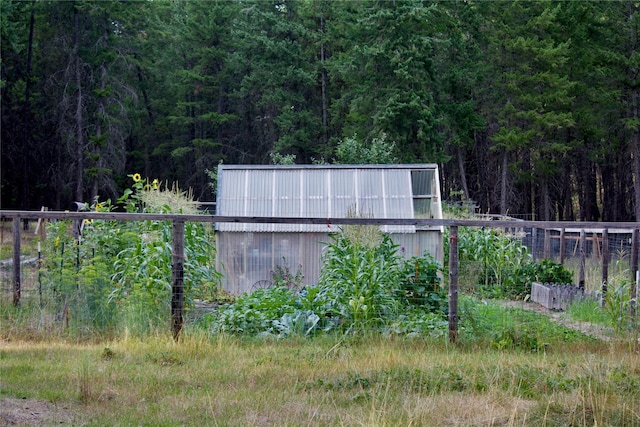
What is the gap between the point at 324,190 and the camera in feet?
52.9

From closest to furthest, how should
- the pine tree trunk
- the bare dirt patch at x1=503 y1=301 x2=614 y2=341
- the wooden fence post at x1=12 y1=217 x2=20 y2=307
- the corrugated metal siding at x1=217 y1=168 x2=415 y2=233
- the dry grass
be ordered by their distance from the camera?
1. the dry grass
2. the bare dirt patch at x1=503 y1=301 x2=614 y2=341
3. the wooden fence post at x1=12 y1=217 x2=20 y2=307
4. the corrugated metal siding at x1=217 y1=168 x2=415 y2=233
5. the pine tree trunk

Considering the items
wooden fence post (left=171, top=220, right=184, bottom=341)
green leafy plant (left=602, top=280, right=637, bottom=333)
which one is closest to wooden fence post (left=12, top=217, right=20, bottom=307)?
wooden fence post (left=171, top=220, right=184, bottom=341)

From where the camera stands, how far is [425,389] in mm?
5703

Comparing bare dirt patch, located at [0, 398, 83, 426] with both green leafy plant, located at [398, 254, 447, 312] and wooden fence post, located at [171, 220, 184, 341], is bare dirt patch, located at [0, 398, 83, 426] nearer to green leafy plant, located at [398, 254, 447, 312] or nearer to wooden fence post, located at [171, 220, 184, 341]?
wooden fence post, located at [171, 220, 184, 341]

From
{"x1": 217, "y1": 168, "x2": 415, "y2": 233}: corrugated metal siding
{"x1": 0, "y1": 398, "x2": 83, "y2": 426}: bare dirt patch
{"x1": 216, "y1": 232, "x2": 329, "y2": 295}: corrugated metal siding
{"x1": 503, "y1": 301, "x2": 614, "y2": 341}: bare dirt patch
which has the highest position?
{"x1": 217, "y1": 168, "x2": 415, "y2": 233}: corrugated metal siding

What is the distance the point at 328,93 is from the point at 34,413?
39.3 m

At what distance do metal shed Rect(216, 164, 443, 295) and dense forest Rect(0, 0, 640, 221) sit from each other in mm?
15176

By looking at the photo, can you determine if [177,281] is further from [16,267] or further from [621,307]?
[621,307]

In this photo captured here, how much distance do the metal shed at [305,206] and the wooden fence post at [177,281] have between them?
6224 mm

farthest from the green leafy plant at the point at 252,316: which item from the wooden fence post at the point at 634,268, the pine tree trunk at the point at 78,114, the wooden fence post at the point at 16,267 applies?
the pine tree trunk at the point at 78,114

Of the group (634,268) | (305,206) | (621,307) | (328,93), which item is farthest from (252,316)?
(328,93)

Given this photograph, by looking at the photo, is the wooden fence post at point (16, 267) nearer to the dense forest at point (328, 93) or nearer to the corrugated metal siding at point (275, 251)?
the corrugated metal siding at point (275, 251)

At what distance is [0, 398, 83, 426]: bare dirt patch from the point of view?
4.89 m

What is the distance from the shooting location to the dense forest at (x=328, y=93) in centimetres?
3366
